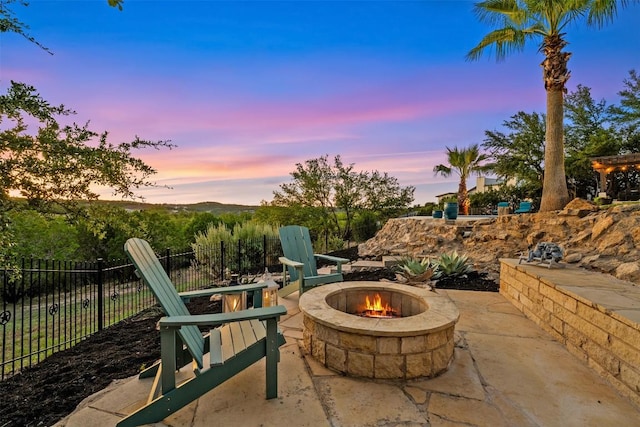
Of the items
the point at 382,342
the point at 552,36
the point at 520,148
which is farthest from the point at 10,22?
the point at 520,148

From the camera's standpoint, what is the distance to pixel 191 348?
1700 millimetres

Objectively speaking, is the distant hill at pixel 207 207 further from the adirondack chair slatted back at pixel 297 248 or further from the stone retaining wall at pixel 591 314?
the stone retaining wall at pixel 591 314

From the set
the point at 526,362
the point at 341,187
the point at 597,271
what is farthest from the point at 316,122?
the point at 526,362

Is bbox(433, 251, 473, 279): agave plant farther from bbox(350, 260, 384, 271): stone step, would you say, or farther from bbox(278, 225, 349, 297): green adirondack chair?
bbox(278, 225, 349, 297): green adirondack chair

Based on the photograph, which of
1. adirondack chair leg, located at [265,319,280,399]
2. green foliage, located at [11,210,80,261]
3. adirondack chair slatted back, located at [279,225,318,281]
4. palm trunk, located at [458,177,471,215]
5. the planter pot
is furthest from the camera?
palm trunk, located at [458,177,471,215]

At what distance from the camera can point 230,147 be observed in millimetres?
7973

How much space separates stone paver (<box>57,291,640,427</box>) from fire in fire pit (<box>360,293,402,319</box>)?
2.44 ft

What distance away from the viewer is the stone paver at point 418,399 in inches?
65.9

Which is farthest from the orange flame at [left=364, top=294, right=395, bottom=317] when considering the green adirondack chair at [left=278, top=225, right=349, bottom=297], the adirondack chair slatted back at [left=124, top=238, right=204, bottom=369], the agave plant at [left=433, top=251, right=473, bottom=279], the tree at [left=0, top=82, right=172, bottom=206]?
the tree at [left=0, top=82, right=172, bottom=206]

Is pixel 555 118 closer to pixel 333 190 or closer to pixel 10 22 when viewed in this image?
pixel 333 190

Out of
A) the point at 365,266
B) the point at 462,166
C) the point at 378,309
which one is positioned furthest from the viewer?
the point at 462,166

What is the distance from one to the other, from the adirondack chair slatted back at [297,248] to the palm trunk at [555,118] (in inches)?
214

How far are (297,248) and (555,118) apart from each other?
6.40 metres

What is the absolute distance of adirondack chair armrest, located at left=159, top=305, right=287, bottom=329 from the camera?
157 centimetres
